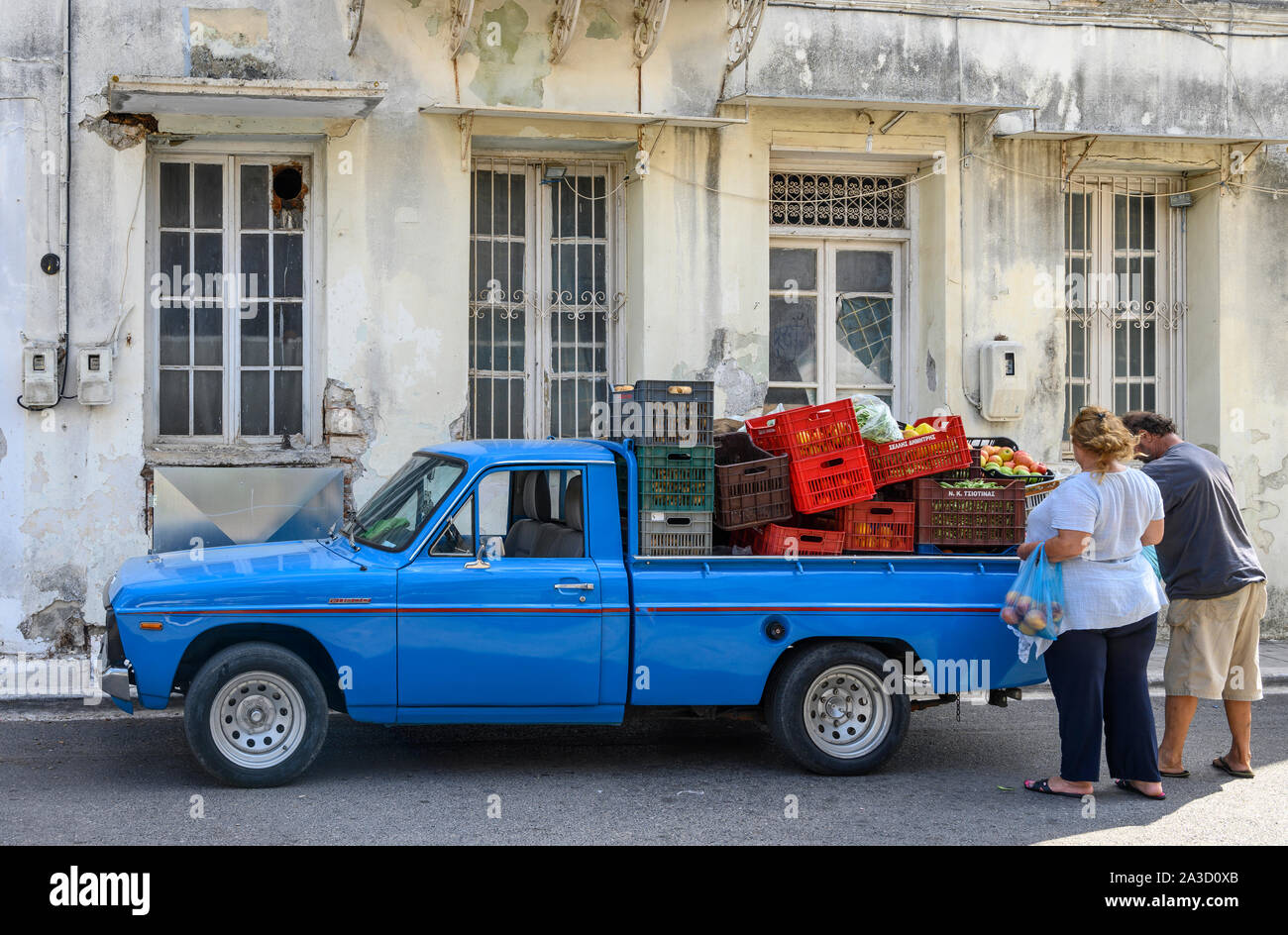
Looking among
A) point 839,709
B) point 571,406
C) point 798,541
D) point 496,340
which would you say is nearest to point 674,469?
point 798,541

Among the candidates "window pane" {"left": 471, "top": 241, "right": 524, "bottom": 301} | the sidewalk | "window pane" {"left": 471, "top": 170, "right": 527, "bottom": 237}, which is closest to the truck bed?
the sidewalk

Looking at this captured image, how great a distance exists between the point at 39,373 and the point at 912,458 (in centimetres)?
638

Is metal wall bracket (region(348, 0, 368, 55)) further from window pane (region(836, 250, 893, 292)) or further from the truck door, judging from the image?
the truck door

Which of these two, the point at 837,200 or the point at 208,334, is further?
the point at 837,200

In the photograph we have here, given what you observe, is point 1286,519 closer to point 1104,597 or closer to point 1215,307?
point 1215,307

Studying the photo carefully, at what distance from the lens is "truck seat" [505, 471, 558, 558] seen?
746cm

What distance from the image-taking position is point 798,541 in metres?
7.35

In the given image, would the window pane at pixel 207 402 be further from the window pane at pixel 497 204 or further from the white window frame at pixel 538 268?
the window pane at pixel 497 204

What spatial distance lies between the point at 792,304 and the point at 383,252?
138 inches

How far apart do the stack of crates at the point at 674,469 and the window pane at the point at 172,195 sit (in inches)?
205

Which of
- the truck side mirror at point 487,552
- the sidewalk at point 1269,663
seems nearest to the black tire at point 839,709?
the truck side mirror at point 487,552

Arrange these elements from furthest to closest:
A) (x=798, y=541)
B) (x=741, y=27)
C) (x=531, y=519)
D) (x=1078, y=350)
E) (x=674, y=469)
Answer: (x=1078, y=350) → (x=741, y=27) → (x=531, y=519) → (x=798, y=541) → (x=674, y=469)

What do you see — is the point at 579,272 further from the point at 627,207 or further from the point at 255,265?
the point at 255,265

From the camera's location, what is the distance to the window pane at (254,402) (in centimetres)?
1078
